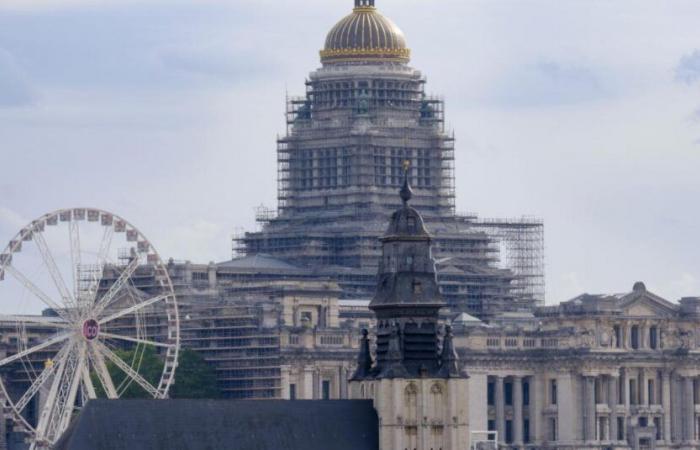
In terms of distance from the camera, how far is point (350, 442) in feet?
586

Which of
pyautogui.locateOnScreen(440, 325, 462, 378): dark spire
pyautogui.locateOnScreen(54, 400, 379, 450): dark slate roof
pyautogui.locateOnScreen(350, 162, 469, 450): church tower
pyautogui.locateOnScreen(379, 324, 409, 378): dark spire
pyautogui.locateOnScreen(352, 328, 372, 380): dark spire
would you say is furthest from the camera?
pyautogui.locateOnScreen(352, 328, 372, 380): dark spire

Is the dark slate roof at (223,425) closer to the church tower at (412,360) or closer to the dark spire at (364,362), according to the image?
the church tower at (412,360)

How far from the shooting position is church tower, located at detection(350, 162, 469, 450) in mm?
179750

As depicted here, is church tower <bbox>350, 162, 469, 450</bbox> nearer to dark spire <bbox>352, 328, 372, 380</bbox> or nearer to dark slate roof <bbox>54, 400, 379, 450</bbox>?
dark spire <bbox>352, 328, 372, 380</bbox>

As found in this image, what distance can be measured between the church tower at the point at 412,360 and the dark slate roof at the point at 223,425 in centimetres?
125

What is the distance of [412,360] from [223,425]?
9.33 meters

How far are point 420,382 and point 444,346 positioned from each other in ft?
6.13

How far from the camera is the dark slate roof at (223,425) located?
173 metres

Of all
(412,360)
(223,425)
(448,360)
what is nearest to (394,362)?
(412,360)

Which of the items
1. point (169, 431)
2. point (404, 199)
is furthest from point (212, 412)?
point (404, 199)

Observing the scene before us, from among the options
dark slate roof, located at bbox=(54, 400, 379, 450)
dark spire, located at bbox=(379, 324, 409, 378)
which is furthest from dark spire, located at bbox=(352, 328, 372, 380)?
dark slate roof, located at bbox=(54, 400, 379, 450)

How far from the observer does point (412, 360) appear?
181 m

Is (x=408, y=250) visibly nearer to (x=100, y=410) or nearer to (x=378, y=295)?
(x=378, y=295)

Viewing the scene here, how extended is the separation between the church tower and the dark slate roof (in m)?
1.25
